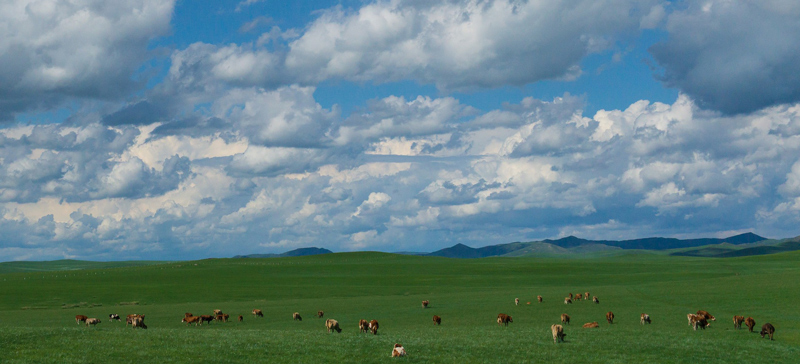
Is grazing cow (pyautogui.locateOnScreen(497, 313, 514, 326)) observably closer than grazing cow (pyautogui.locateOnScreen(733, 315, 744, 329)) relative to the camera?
No

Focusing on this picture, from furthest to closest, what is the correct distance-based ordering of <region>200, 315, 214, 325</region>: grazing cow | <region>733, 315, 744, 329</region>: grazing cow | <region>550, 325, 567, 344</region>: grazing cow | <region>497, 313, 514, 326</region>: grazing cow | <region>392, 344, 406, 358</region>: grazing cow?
<region>200, 315, 214, 325</region>: grazing cow < <region>497, 313, 514, 326</region>: grazing cow < <region>733, 315, 744, 329</region>: grazing cow < <region>550, 325, 567, 344</region>: grazing cow < <region>392, 344, 406, 358</region>: grazing cow

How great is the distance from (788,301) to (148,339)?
5437 centimetres

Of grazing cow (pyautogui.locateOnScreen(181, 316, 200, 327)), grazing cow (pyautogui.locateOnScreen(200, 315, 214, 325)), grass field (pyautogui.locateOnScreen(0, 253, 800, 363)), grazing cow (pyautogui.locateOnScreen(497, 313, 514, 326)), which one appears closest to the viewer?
grass field (pyautogui.locateOnScreen(0, 253, 800, 363))

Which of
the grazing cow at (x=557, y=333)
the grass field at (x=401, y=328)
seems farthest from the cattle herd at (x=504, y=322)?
the grass field at (x=401, y=328)

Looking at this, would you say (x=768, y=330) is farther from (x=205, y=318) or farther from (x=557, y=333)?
(x=205, y=318)

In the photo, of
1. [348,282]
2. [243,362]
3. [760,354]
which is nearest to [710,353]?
[760,354]

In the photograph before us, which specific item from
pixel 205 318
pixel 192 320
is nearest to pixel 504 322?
pixel 205 318

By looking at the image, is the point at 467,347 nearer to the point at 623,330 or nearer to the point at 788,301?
the point at 623,330

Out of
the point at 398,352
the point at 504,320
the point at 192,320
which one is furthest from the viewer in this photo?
the point at 192,320

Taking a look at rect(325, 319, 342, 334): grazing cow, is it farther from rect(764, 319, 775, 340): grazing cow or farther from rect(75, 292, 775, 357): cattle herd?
rect(764, 319, 775, 340): grazing cow

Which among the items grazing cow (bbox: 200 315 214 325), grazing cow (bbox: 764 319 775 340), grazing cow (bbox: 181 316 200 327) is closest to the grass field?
grazing cow (bbox: 764 319 775 340)

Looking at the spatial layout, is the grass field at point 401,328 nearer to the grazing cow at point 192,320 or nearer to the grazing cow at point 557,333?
the grazing cow at point 192,320

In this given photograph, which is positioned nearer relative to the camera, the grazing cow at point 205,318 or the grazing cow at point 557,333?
the grazing cow at point 557,333

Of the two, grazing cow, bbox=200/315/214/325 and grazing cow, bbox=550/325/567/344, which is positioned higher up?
grazing cow, bbox=550/325/567/344
